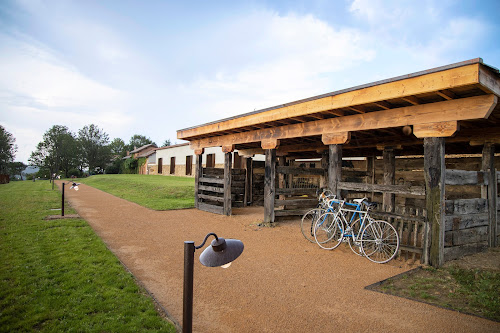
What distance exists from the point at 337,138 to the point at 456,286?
3510mm

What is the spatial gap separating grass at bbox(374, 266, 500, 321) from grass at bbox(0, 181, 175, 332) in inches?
125

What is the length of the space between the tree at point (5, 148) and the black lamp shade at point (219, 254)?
203ft

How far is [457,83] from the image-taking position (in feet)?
13.5

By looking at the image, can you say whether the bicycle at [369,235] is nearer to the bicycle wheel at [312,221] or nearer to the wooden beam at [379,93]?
the bicycle wheel at [312,221]

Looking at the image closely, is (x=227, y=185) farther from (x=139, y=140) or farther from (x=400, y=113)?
(x=139, y=140)

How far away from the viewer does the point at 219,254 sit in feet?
6.59

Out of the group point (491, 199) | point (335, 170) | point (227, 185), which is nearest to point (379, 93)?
point (335, 170)

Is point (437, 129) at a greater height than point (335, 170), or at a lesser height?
greater

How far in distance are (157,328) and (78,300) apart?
1201 mm

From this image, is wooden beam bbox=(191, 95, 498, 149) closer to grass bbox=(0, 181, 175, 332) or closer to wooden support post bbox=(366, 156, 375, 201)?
wooden support post bbox=(366, 156, 375, 201)

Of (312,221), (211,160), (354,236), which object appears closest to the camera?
(354,236)

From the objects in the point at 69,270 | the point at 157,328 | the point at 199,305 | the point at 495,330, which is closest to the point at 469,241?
the point at 495,330

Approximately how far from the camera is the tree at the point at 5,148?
48562 mm

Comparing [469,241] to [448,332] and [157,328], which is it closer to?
[448,332]
